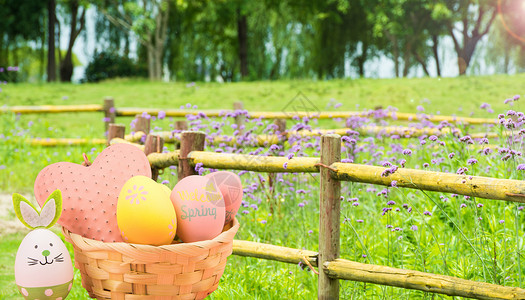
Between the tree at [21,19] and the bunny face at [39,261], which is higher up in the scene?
the tree at [21,19]

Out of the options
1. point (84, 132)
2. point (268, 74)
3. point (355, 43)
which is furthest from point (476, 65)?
point (84, 132)

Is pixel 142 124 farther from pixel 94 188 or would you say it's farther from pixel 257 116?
pixel 94 188

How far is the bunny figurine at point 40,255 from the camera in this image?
2287 mm

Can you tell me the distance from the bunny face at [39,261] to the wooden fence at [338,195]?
4.31ft

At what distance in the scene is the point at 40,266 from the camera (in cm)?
229

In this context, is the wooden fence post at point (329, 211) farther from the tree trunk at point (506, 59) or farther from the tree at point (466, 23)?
the tree trunk at point (506, 59)

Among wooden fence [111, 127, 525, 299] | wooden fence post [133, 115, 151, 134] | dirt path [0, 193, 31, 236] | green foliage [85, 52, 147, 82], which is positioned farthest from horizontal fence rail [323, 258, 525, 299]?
green foliage [85, 52, 147, 82]

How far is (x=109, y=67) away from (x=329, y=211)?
2190cm

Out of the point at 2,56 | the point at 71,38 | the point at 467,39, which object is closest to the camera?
the point at 467,39

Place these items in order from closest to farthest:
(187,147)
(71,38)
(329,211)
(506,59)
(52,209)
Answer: (52,209) < (329,211) < (187,147) < (71,38) < (506,59)

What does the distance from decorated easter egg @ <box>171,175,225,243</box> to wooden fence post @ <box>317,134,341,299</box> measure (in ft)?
2.35

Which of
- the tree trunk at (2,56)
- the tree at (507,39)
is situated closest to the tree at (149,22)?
the tree trunk at (2,56)

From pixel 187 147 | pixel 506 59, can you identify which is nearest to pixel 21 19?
pixel 506 59

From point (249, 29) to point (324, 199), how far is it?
19099mm
